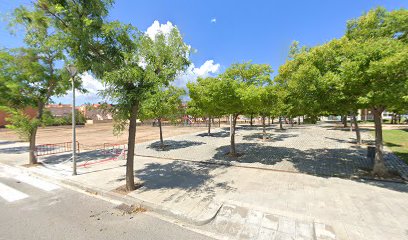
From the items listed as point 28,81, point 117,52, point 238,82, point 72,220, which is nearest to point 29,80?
point 28,81

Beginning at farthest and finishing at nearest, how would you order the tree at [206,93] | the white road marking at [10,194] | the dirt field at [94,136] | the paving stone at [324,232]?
1. the dirt field at [94,136]
2. the tree at [206,93]
3. the white road marking at [10,194]
4. the paving stone at [324,232]

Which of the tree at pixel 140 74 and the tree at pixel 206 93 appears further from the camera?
the tree at pixel 206 93

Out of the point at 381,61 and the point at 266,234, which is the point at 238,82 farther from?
the point at 266,234

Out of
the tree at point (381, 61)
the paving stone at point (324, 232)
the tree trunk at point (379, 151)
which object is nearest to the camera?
the paving stone at point (324, 232)

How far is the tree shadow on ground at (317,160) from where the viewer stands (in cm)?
884

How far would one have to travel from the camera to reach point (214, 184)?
7715 millimetres

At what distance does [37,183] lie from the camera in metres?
8.52

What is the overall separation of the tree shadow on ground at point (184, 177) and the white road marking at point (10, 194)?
4.01 m

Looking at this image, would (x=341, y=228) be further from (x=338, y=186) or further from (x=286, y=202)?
(x=338, y=186)

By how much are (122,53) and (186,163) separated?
22.8 feet

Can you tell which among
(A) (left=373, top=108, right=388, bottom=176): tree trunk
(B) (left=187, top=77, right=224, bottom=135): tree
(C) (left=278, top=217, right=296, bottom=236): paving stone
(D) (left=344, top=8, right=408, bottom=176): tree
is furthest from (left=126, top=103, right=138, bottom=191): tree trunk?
(A) (left=373, top=108, right=388, bottom=176): tree trunk

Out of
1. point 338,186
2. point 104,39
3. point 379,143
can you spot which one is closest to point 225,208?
point 338,186

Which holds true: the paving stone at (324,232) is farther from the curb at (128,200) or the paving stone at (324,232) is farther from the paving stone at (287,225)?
the curb at (128,200)

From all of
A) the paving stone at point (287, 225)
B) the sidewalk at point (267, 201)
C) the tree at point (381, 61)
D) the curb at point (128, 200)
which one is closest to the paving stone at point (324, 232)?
the sidewalk at point (267, 201)
